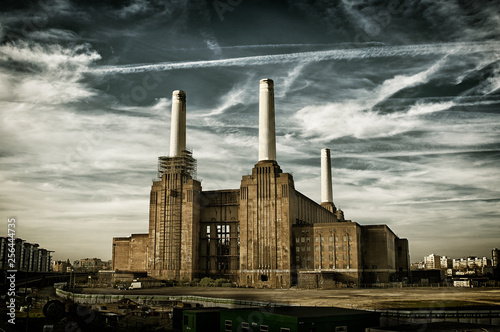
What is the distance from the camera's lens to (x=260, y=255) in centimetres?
11162

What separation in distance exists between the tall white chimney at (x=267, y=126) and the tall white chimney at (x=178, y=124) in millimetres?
21587

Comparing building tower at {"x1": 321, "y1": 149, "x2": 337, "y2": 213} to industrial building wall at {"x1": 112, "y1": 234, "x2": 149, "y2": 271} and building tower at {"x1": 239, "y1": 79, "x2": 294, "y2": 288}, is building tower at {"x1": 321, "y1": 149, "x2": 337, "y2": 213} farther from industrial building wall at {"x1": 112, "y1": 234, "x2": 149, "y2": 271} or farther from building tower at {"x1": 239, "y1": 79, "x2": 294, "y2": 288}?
industrial building wall at {"x1": 112, "y1": 234, "x2": 149, "y2": 271}

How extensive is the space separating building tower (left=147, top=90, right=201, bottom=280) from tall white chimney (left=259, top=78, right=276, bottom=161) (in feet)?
65.0

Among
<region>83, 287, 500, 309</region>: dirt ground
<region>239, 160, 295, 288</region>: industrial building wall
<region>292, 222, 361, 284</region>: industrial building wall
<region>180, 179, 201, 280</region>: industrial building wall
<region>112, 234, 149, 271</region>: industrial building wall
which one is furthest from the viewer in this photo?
<region>112, 234, 149, 271</region>: industrial building wall

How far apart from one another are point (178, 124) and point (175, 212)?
910 inches

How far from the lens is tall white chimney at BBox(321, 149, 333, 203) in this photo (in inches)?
6314

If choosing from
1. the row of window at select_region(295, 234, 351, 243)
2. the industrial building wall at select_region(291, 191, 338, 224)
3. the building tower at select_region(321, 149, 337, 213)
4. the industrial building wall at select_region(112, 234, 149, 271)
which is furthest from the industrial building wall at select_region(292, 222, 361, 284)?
the building tower at select_region(321, 149, 337, 213)

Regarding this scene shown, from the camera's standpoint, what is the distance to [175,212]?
393 ft

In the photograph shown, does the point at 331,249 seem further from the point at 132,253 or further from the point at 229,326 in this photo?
the point at 229,326

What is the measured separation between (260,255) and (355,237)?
22374mm

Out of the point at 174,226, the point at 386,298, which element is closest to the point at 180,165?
the point at 174,226

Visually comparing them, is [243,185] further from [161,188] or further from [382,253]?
[382,253]

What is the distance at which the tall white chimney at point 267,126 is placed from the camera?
11644 centimetres

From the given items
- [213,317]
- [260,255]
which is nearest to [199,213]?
[260,255]
